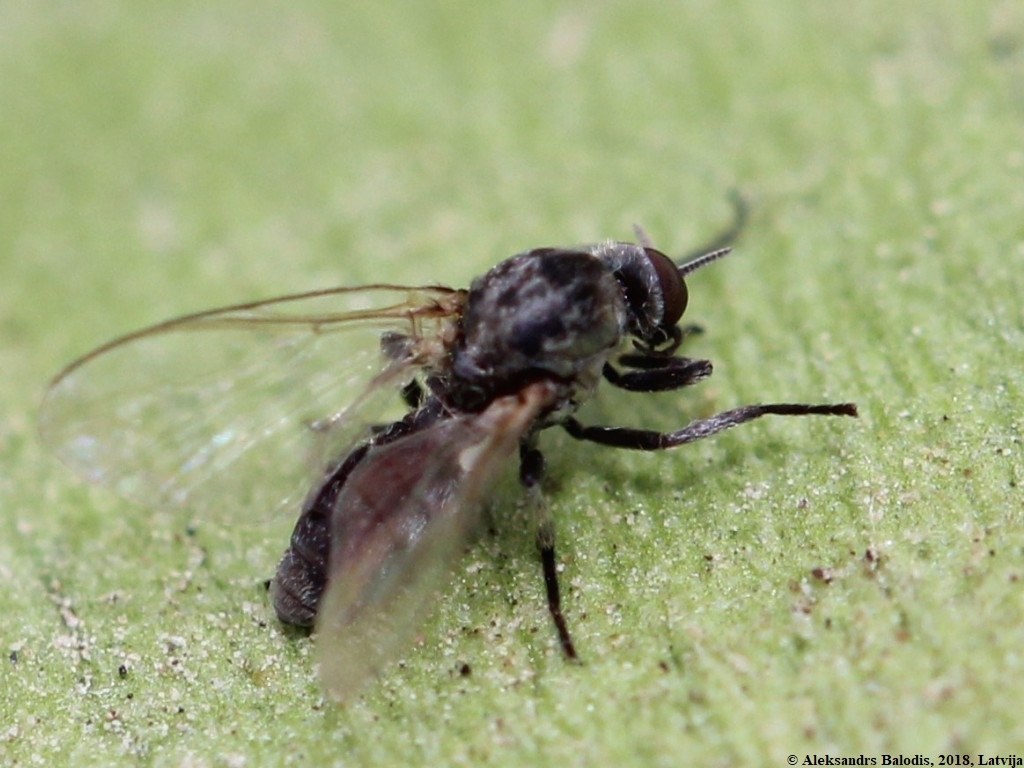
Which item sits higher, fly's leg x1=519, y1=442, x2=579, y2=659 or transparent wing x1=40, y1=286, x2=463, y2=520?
transparent wing x1=40, y1=286, x2=463, y2=520

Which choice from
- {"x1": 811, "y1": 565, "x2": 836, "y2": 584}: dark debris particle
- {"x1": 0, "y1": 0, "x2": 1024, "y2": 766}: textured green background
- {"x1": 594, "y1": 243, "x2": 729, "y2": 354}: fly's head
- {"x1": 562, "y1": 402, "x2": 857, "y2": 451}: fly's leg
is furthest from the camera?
{"x1": 594, "y1": 243, "x2": 729, "y2": 354}: fly's head

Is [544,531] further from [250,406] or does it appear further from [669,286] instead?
[250,406]

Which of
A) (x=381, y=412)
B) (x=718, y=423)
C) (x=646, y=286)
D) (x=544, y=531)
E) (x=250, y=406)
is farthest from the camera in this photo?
(x=250, y=406)

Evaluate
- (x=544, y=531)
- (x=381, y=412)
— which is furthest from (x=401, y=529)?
(x=381, y=412)

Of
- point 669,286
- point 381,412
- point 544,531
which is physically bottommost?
point 544,531

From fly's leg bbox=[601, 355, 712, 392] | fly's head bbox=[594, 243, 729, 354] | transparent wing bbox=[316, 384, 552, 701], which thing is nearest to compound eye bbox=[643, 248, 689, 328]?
fly's head bbox=[594, 243, 729, 354]

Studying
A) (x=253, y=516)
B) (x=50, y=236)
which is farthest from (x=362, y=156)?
(x=253, y=516)

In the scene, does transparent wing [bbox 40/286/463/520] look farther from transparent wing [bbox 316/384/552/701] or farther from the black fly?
transparent wing [bbox 316/384/552/701]
